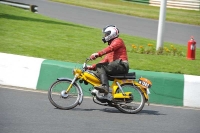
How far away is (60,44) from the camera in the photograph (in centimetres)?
1753

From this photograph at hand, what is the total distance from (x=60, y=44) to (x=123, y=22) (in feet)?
41.3

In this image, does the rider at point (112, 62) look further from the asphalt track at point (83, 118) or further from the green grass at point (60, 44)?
the green grass at point (60, 44)

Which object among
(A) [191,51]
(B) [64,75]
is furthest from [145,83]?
(A) [191,51]

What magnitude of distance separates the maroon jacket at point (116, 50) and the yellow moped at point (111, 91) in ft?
1.12

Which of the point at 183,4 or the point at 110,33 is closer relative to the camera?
the point at 110,33

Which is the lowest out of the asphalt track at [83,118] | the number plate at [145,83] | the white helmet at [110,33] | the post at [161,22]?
the asphalt track at [83,118]

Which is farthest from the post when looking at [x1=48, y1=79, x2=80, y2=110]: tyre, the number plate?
[x1=48, y1=79, x2=80, y2=110]: tyre

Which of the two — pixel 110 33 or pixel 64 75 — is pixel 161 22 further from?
pixel 110 33

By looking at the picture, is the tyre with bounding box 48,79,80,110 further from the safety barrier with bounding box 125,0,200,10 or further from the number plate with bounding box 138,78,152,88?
the safety barrier with bounding box 125,0,200,10

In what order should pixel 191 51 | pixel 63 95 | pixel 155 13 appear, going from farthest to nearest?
pixel 155 13
pixel 191 51
pixel 63 95

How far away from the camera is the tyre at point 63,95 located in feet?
36.7

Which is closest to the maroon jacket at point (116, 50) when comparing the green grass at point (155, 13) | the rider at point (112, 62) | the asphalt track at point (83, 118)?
the rider at point (112, 62)

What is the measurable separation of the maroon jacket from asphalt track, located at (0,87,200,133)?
3.27 feet

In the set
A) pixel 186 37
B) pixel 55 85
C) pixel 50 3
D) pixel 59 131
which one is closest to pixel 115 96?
pixel 55 85
